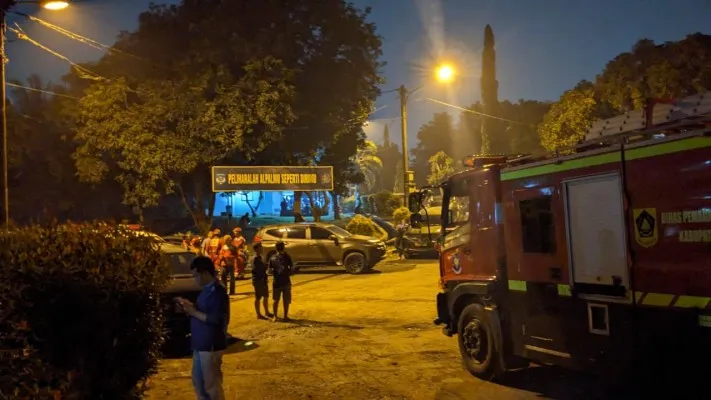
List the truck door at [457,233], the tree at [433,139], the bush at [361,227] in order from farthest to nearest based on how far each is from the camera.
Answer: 1. the tree at [433,139]
2. the bush at [361,227]
3. the truck door at [457,233]

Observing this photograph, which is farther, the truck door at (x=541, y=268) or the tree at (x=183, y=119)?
the tree at (x=183, y=119)

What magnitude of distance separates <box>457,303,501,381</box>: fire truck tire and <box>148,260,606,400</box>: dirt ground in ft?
0.49

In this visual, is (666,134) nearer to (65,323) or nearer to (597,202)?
(597,202)

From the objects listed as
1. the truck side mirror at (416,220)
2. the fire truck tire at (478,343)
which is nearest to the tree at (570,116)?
the truck side mirror at (416,220)

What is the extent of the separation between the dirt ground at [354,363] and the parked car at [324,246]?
6.11 meters

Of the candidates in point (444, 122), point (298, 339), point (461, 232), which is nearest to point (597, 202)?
point (461, 232)

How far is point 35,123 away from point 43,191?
4.04 metres

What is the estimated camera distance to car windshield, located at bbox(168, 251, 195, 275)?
10.9m

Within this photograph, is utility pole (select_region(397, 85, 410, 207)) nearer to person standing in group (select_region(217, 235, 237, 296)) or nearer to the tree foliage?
the tree foliage

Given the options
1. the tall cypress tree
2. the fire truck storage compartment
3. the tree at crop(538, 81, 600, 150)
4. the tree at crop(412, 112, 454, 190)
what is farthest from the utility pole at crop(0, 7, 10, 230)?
the tree at crop(412, 112, 454, 190)

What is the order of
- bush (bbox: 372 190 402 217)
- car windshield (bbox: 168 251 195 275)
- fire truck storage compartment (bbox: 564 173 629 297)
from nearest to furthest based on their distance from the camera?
fire truck storage compartment (bbox: 564 173 629 297) → car windshield (bbox: 168 251 195 275) → bush (bbox: 372 190 402 217)

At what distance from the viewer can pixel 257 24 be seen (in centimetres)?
2723

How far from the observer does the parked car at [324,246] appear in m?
20.8

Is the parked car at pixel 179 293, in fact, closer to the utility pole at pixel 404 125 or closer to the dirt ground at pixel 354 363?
the dirt ground at pixel 354 363
